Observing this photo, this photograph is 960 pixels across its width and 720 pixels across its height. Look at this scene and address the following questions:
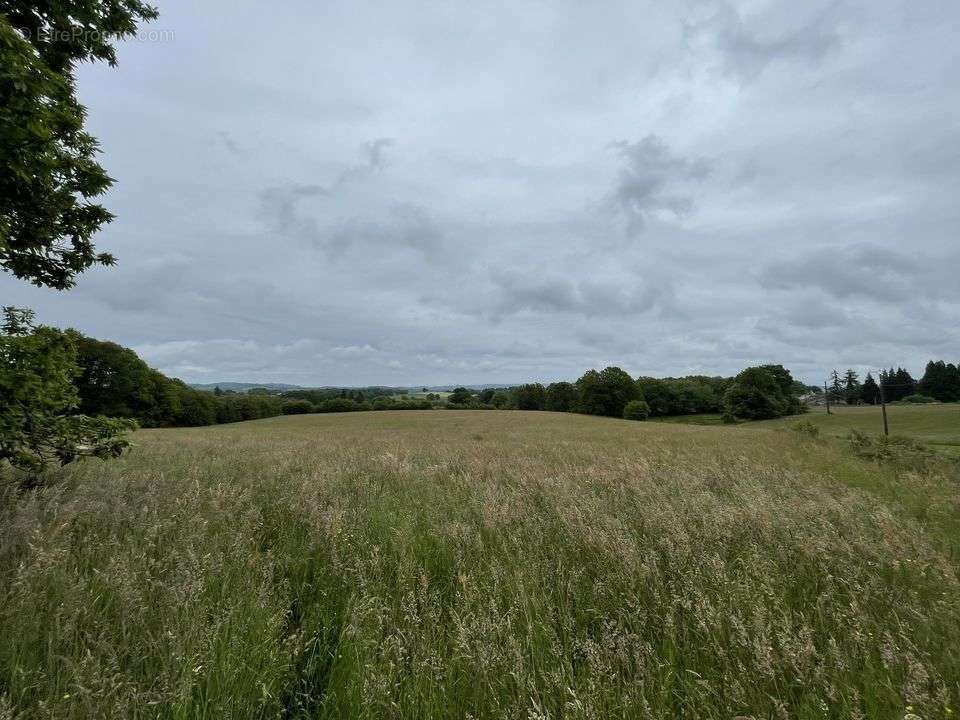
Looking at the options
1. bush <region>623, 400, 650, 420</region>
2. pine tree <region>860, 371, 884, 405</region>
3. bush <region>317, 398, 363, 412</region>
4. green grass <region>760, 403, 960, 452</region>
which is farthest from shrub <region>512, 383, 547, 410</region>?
pine tree <region>860, 371, 884, 405</region>

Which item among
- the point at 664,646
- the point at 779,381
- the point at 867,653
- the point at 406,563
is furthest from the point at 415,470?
the point at 779,381

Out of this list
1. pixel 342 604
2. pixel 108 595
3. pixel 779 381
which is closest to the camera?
pixel 108 595

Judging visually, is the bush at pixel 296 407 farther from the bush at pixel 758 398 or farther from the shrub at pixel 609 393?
the bush at pixel 758 398

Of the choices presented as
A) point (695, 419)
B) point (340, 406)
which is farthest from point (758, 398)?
point (340, 406)

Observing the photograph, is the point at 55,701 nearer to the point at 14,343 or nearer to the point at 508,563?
the point at 508,563

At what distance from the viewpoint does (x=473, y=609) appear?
324cm

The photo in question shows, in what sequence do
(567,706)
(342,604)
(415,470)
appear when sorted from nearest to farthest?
(567,706)
(342,604)
(415,470)

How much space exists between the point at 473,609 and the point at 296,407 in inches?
3724

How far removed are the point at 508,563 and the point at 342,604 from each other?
1.45 m

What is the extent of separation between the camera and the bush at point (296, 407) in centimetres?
8825

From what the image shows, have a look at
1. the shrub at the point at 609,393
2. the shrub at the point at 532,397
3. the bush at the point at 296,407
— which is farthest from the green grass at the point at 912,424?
the bush at the point at 296,407

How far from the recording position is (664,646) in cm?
268

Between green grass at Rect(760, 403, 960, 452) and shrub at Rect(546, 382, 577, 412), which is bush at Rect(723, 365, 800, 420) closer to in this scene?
green grass at Rect(760, 403, 960, 452)

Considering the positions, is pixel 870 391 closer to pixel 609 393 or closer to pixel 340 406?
pixel 609 393
